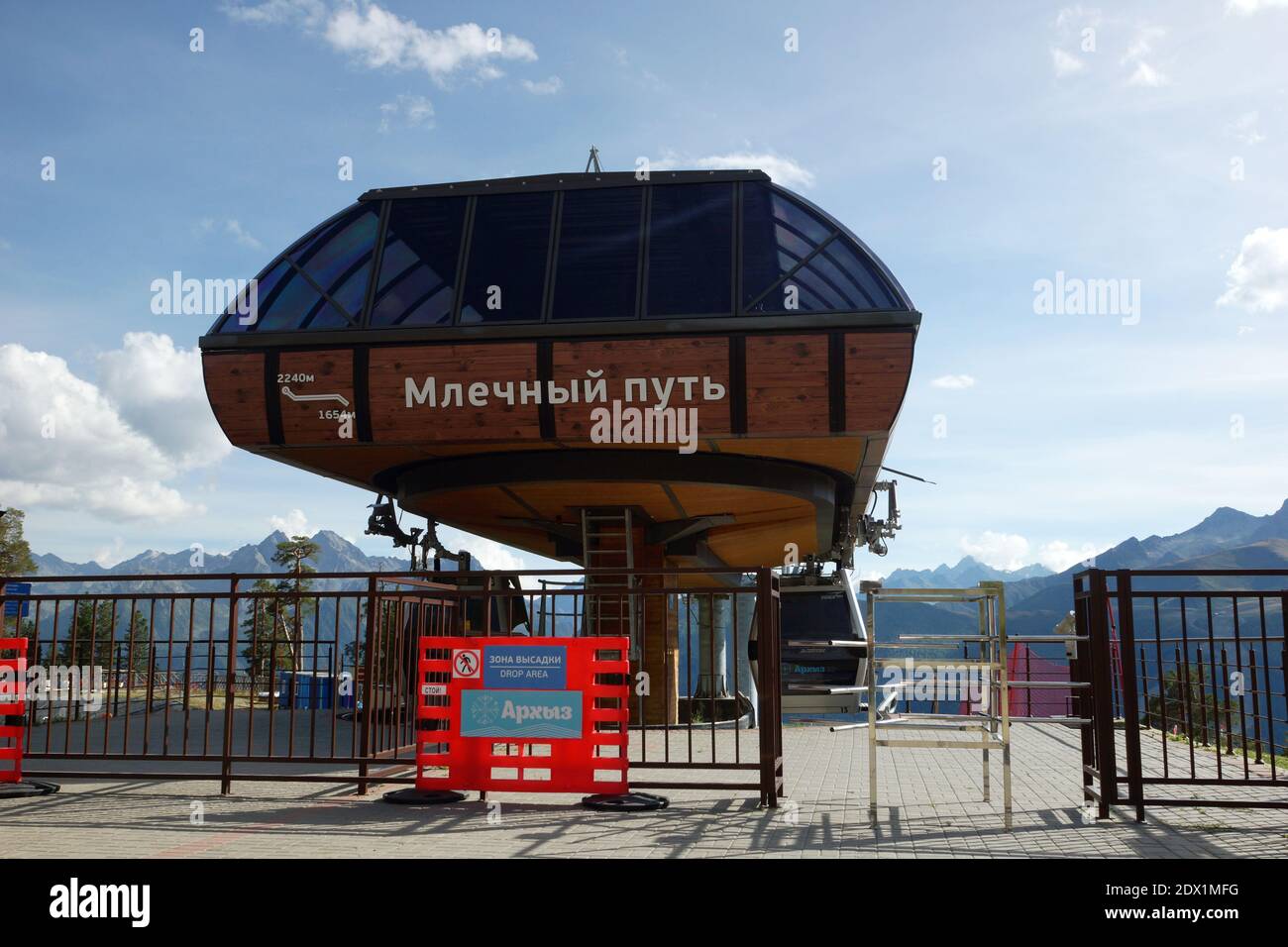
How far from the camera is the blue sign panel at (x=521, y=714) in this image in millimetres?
8977

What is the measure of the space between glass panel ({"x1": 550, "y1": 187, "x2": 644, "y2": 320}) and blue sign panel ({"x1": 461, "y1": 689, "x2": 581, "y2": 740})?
606cm

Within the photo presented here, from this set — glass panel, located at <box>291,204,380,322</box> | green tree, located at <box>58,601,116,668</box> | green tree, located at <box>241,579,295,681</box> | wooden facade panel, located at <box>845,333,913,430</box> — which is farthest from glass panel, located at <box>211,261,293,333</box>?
wooden facade panel, located at <box>845,333,913,430</box>

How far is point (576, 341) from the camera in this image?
44.6ft

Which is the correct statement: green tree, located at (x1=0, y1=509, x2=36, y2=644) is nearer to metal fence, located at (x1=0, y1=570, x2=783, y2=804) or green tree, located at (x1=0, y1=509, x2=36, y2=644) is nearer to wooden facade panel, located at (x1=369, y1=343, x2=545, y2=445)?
metal fence, located at (x1=0, y1=570, x2=783, y2=804)

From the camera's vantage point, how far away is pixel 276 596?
930cm

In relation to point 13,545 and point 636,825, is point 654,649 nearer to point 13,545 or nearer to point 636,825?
point 636,825

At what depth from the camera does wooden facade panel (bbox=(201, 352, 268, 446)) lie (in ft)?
46.9

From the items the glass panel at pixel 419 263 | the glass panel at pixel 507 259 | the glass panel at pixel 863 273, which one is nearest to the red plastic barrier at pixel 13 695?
the glass panel at pixel 419 263

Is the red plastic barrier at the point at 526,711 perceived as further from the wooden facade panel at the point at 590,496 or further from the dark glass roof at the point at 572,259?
the wooden facade panel at the point at 590,496
